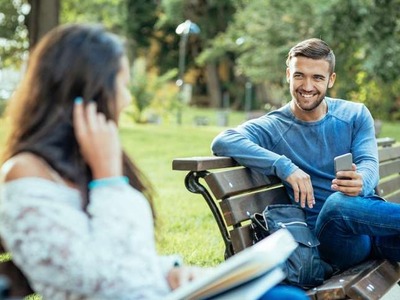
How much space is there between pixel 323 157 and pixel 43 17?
12.1 m

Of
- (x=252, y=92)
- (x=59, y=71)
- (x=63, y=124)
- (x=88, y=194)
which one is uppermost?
(x=59, y=71)

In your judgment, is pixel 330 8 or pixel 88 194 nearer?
pixel 88 194

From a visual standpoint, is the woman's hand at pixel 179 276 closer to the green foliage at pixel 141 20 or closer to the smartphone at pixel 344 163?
the smartphone at pixel 344 163

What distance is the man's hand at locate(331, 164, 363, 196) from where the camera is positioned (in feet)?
12.4

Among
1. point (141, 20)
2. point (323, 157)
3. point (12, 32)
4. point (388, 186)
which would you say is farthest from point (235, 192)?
point (141, 20)

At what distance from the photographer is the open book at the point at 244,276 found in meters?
2.13

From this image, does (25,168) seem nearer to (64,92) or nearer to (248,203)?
(64,92)

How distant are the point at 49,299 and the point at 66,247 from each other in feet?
0.72

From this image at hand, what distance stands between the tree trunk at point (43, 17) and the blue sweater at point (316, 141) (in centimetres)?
1178

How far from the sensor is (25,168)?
2219 millimetres

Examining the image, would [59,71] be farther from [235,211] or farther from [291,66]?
[291,66]

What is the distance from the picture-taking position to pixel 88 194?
2.28 m

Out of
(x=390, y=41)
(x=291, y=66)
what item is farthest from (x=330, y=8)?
(x=291, y=66)

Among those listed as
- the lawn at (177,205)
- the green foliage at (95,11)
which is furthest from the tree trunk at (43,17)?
the green foliage at (95,11)
